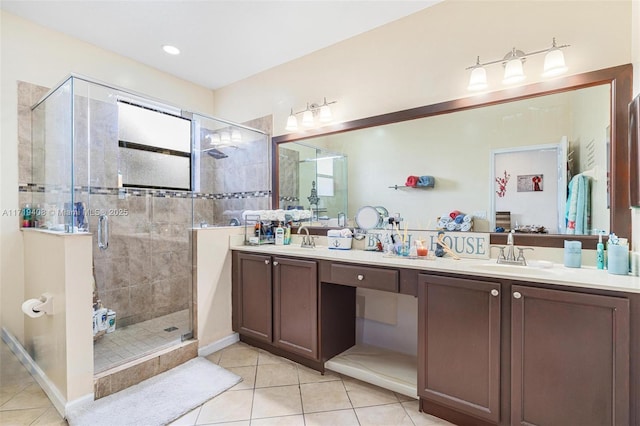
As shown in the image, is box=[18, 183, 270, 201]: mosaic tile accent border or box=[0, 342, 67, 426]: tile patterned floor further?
box=[18, 183, 270, 201]: mosaic tile accent border

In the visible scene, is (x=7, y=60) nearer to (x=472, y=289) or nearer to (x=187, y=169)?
(x=187, y=169)

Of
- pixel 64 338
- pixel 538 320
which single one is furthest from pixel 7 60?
pixel 538 320

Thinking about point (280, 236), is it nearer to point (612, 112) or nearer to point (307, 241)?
point (307, 241)

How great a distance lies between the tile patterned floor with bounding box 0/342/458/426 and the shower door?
516 mm

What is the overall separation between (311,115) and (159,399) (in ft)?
8.18

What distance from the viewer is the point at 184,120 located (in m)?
2.88

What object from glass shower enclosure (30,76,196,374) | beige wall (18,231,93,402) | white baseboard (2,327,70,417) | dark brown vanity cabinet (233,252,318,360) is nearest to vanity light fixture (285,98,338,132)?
glass shower enclosure (30,76,196,374)

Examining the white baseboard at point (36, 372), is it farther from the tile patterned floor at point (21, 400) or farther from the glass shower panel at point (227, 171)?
the glass shower panel at point (227, 171)

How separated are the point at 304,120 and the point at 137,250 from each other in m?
2.12

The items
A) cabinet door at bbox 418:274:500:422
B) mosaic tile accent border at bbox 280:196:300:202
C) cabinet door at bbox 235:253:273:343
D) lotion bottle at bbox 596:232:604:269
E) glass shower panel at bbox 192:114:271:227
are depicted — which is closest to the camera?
cabinet door at bbox 418:274:500:422

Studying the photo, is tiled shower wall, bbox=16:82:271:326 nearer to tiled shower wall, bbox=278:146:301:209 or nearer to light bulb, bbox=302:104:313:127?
tiled shower wall, bbox=278:146:301:209

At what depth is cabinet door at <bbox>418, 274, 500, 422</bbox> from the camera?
5.05ft

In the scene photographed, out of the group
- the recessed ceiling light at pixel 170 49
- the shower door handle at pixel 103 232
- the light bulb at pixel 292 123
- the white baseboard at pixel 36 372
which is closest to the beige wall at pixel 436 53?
the light bulb at pixel 292 123

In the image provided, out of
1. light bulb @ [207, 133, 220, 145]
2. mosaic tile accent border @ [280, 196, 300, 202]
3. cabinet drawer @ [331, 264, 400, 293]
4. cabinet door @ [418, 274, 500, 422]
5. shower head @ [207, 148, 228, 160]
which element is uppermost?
light bulb @ [207, 133, 220, 145]
